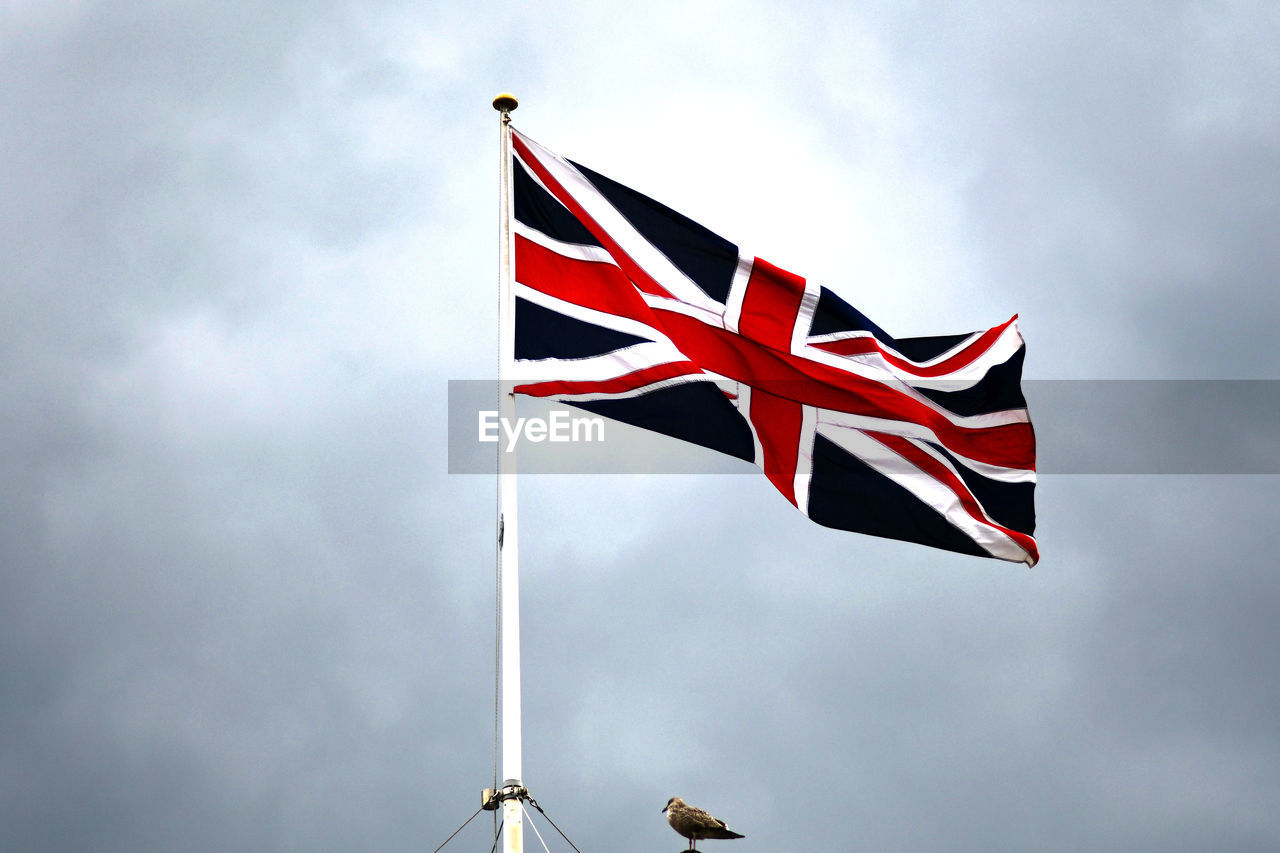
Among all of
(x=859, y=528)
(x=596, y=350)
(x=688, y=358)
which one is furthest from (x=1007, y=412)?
(x=596, y=350)

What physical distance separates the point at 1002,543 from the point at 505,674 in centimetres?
778

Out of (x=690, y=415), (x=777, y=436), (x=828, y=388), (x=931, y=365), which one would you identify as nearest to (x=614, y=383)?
(x=690, y=415)

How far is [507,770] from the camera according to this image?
2055 centimetres

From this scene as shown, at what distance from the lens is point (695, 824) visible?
20422 millimetres

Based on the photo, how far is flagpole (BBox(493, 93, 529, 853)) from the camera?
2023 centimetres

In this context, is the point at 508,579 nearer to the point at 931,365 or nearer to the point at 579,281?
the point at 579,281

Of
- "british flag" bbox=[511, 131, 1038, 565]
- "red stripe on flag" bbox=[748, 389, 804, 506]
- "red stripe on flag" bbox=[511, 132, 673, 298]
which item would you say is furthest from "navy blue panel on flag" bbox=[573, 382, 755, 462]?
"red stripe on flag" bbox=[511, 132, 673, 298]

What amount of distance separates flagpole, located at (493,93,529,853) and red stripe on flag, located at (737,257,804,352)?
12.3ft

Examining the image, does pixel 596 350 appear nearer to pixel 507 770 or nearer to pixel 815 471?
pixel 815 471

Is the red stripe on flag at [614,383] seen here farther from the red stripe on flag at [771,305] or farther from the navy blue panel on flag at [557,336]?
the red stripe on flag at [771,305]

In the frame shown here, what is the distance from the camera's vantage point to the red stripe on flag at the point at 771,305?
79.0 ft

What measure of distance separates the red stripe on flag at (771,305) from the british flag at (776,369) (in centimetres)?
2

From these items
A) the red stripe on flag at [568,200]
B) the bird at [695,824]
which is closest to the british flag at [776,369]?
the red stripe on flag at [568,200]

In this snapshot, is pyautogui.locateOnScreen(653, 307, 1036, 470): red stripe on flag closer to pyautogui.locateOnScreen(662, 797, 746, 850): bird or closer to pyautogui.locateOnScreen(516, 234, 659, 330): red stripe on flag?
pyautogui.locateOnScreen(516, 234, 659, 330): red stripe on flag
